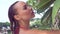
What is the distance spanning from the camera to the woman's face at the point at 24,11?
1426 millimetres

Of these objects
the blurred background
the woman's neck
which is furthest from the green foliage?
the woman's neck

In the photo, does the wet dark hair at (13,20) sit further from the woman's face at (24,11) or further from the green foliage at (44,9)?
the green foliage at (44,9)

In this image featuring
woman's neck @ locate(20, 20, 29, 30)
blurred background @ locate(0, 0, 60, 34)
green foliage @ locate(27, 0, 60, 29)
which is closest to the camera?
green foliage @ locate(27, 0, 60, 29)

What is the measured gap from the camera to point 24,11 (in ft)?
4.74

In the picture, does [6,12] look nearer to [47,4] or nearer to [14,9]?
[14,9]

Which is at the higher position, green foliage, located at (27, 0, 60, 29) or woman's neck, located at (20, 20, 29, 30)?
green foliage, located at (27, 0, 60, 29)

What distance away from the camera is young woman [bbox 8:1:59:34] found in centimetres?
140

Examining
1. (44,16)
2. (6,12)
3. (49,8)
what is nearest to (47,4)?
(49,8)

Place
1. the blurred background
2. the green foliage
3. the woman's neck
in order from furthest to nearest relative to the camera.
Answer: the woman's neck < the blurred background < the green foliage

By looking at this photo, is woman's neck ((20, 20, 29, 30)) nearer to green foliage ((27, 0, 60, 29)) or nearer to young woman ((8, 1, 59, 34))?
young woman ((8, 1, 59, 34))

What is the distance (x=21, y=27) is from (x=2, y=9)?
25 cm

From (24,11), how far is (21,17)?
6cm

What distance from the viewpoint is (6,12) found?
1.43m

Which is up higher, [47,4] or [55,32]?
[47,4]
